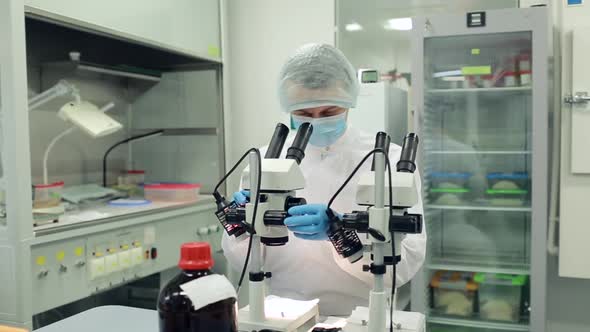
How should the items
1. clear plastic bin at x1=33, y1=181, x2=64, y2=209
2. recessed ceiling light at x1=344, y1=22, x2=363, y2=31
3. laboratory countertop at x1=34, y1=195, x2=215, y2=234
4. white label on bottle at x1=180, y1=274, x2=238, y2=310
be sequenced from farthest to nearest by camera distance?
recessed ceiling light at x1=344, y1=22, x2=363, y2=31
clear plastic bin at x1=33, y1=181, x2=64, y2=209
laboratory countertop at x1=34, y1=195, x2=215, y2=234
white label on bottle at x1=180, y1=274, x2=238, y2=310

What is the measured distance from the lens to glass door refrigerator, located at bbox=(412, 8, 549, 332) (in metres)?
2.68

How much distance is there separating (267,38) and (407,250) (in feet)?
7.42

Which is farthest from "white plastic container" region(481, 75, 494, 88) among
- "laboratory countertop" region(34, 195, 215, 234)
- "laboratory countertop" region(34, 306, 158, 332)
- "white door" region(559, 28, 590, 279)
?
"laboratory countertop" region(34, 306, 158, 332)

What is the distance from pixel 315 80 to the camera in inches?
59.1

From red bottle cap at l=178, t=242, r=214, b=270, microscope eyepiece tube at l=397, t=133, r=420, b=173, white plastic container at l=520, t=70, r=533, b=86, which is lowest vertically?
red bottle cap at l=178, t=242, r=214, b=270

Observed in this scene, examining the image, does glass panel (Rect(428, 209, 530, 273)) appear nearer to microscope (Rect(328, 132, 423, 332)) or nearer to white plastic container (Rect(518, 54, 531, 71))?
white plastic container (Rect(518, 54, 531, 71))

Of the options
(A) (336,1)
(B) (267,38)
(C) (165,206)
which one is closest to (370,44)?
(A) (336,1)

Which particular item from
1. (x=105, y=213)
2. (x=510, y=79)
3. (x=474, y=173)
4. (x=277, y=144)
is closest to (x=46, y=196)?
(x=105, y=213)

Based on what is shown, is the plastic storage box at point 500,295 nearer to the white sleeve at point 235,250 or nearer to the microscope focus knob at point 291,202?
the white sleeve at point 235,250

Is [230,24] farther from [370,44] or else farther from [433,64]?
[433,64]

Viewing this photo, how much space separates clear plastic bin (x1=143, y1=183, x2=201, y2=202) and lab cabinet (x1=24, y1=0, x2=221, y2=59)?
75 centimetres

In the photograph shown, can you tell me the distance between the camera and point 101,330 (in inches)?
47.9

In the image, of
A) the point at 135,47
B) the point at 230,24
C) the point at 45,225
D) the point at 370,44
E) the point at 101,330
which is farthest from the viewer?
the point at 230,24

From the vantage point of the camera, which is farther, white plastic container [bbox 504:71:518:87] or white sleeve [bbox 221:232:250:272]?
white plastic container [bbox 504:71:518:87]
